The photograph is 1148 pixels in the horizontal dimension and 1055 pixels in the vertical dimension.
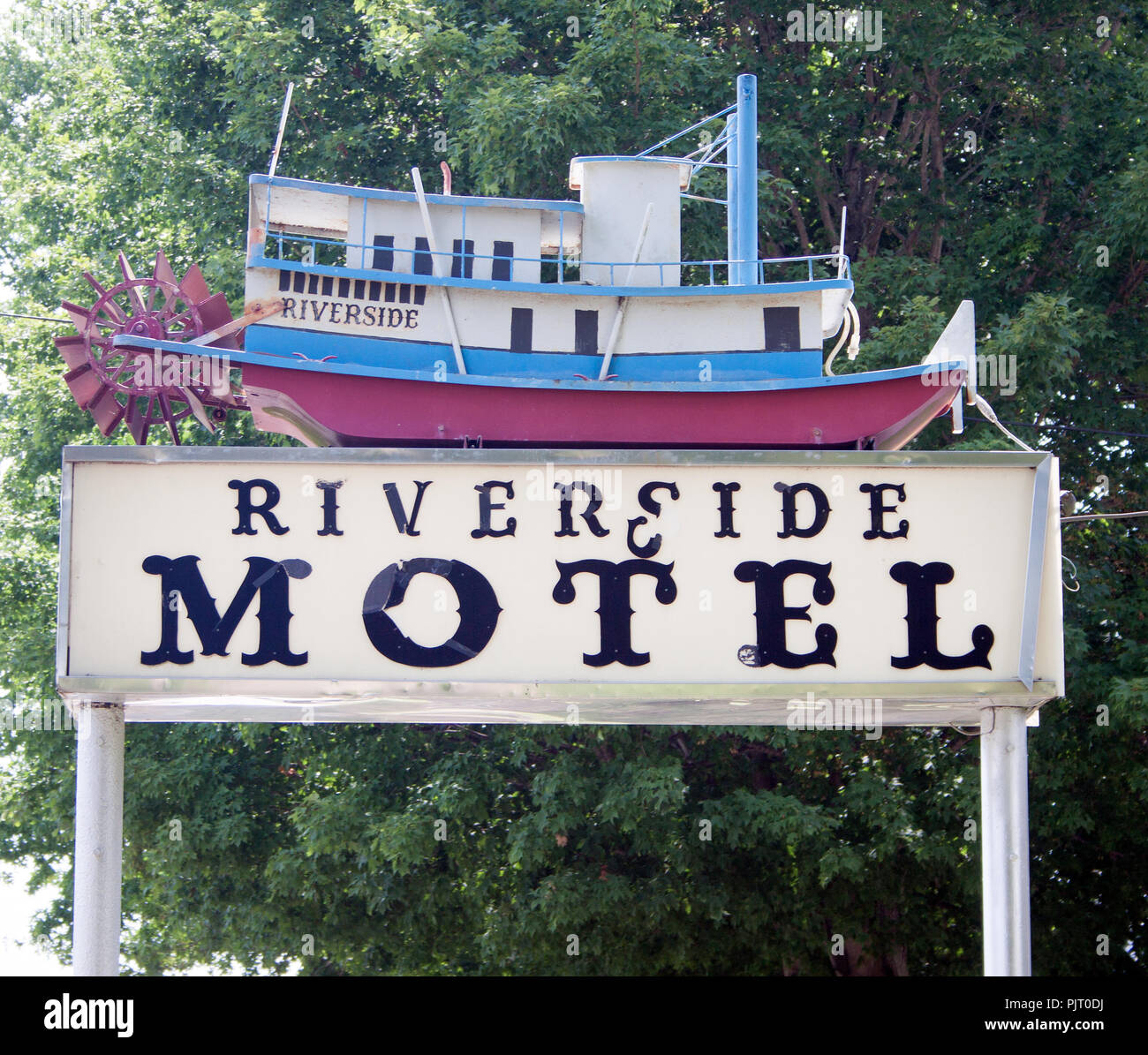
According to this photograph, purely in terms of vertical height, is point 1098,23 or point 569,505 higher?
point 1098,23

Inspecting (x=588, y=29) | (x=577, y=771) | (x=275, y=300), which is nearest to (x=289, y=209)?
(x=275, y=300)

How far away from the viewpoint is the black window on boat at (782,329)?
13.1m

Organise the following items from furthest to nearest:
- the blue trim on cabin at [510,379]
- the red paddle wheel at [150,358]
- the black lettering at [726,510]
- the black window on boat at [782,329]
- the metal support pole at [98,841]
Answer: the black window on boat at [782,329] < the blue trim on cabin at [510,379] < the red paddle wheel at [150,358] < the black lettering at [726,510] < the metal support pole at [98,841]

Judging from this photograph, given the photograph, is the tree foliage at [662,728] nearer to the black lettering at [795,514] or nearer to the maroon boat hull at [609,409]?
the maroon boat hull at [609,409]

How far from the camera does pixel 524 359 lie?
1349 cm

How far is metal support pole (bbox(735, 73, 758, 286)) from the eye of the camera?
1181 centimetres

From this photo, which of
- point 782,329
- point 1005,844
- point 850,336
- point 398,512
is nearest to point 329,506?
point 398,512

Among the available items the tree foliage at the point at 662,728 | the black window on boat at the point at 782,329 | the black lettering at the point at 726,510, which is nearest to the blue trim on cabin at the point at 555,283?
the black window on boat at the point at 782,329

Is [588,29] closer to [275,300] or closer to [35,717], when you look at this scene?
[275,300]

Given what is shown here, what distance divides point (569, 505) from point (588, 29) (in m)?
15.6

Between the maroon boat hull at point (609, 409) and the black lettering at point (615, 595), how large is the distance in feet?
20.7

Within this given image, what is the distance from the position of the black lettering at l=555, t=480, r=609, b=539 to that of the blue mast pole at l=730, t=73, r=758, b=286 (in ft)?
19.4

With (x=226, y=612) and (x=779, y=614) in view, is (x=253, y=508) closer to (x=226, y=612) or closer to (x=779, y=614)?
(x=226, y=612)

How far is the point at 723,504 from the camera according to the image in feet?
19.4
